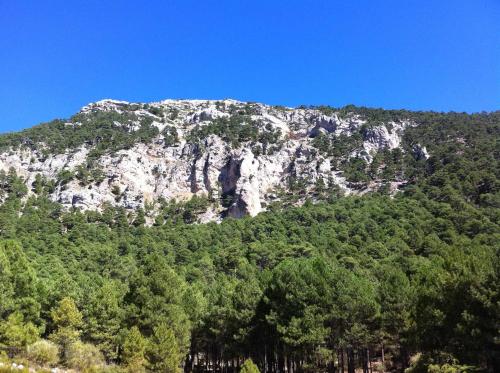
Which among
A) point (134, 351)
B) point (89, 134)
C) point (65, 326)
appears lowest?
point (134, 351)

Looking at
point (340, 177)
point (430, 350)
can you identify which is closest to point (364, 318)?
point (430, 350)

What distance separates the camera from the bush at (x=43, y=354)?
2888 cm

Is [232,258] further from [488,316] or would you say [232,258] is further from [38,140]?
[38,140]

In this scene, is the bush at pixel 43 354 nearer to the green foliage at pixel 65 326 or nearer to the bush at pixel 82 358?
the green foliage at pixel 65 326

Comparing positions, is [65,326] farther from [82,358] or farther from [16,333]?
[16,333]

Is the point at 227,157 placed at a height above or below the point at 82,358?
above

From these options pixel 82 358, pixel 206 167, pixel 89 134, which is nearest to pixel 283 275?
pixel 82 358

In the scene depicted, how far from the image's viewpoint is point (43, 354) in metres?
29.1

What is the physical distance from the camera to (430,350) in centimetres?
2789

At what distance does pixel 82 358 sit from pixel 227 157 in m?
114

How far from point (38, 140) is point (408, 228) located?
128594 mm

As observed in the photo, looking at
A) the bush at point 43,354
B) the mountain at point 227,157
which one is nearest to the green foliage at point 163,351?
the bush at point 43,354

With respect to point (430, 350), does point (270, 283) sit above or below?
above

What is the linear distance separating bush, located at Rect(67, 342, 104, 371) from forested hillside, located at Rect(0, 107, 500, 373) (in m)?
0.16
